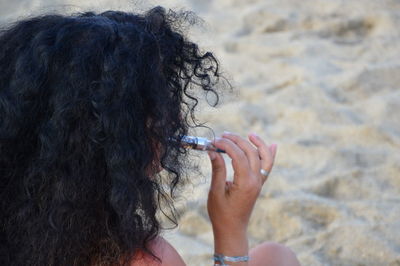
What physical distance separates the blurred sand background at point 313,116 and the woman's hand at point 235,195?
45 centimetres

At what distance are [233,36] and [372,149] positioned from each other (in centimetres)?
112

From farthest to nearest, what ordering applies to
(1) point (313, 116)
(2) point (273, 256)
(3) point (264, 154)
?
(1) point (313, 116)
(2) point (273, 256)
(3) point (264, 154)

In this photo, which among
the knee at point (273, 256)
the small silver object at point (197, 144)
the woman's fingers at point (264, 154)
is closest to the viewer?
the small silver object at point (197, 144)

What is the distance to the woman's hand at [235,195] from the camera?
4.85ft

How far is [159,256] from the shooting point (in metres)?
1.31

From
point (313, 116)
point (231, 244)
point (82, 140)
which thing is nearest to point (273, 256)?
point (231, 244)

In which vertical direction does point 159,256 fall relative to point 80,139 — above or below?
below

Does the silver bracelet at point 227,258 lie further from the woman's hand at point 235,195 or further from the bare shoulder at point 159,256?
the bare shoulder at point 159,256

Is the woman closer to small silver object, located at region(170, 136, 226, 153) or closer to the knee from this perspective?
small silver object, located at region(170, 136, 226, 153)

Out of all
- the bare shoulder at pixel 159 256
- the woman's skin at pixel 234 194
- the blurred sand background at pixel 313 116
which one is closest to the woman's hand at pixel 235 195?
the woman's skin at pixel 234 194

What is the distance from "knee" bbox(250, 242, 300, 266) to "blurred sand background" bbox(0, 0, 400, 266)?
408 millimetres

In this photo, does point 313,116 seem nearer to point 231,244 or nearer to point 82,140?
point 231,244

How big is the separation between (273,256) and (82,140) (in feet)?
2.12

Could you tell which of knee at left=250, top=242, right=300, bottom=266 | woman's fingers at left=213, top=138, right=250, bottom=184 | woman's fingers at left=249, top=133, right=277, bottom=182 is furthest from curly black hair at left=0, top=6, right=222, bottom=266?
knee at left=250, top=242, right=300, bottom=266
